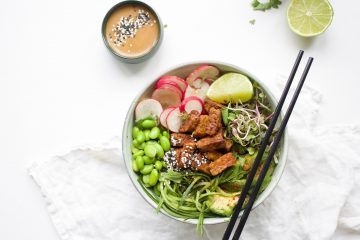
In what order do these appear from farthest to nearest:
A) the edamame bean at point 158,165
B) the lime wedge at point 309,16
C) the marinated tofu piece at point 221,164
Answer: the lime wedge at point 309,16, the edamame bean at point 158,165, the marinated tofu piece at point 221,164

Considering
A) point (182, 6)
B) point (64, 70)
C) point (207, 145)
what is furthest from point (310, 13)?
point (64, 70)

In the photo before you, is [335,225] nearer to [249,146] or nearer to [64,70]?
[249,146]

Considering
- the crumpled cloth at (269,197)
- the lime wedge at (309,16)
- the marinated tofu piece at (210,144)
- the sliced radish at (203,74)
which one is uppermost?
the lime wedge at (309,16)

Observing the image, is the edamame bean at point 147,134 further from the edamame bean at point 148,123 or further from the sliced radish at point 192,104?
the sliced radish at point 192,104

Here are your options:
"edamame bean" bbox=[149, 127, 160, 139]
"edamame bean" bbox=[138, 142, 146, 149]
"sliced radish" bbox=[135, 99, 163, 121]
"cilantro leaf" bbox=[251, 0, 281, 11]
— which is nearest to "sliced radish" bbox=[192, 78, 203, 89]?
"sliced radish" bbox=[135, 99, 163, 121]

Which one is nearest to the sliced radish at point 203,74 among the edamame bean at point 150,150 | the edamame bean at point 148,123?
the edamame bean at point 148,123

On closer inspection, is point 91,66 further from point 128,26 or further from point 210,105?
point 210,105
